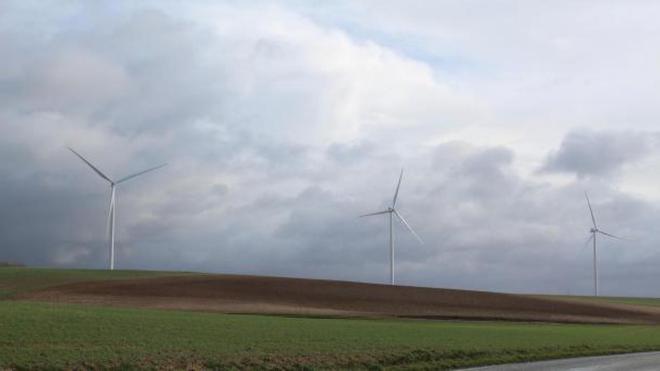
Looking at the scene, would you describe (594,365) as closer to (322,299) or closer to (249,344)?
(249,344)

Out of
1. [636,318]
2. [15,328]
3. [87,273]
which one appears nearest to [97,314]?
[15,328]

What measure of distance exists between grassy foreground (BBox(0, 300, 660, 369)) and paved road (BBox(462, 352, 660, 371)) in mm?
1410

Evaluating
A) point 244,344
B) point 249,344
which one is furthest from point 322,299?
point 244,344

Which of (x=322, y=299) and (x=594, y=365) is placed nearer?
(x=594, y=365)

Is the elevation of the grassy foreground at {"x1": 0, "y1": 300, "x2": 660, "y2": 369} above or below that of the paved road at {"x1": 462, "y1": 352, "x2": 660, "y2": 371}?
above

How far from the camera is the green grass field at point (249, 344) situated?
2759cm

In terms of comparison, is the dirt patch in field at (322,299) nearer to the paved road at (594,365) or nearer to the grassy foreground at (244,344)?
the grassy foreground at (244,344)

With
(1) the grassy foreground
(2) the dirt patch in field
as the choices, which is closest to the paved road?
(1) the grassy foreground

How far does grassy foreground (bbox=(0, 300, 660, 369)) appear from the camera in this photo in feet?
90.5

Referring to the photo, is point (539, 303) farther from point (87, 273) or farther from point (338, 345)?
point (338, 345)

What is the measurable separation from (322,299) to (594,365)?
138ft

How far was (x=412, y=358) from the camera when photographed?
34.0 m

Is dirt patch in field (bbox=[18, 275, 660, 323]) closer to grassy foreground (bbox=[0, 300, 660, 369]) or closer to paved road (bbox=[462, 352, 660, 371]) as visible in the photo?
grassy foreground (bbox=[0, 300, 660, 369])

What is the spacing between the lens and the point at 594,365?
35375 millimetres
